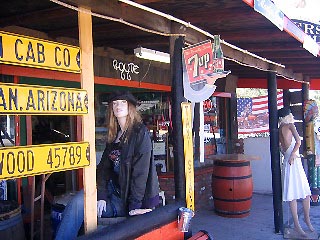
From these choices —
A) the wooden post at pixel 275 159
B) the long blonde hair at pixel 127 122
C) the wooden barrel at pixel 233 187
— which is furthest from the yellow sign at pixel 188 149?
the wooden barrel at pixel 233 187

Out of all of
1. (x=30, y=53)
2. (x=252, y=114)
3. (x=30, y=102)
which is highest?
(x=30, y=53)

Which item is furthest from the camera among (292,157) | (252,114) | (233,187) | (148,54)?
(252,114)

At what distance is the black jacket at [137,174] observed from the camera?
124 inches

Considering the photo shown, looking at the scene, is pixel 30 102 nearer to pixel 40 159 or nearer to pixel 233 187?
pixel 40 159

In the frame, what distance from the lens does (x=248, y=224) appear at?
6402mm

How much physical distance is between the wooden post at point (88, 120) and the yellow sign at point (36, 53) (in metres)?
0.06

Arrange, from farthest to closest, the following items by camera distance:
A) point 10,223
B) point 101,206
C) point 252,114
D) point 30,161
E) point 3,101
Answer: point 252,114 → point 10,223 → point 101,206 → point 30,161 → point 3,101

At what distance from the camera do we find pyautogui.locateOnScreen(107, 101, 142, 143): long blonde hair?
133 inches

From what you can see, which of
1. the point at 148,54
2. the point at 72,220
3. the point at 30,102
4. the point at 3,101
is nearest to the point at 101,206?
the point at 72,220

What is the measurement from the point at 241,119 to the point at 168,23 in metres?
9.62

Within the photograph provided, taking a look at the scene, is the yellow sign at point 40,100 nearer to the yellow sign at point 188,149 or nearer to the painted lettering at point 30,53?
the painted lettering at point 30,53

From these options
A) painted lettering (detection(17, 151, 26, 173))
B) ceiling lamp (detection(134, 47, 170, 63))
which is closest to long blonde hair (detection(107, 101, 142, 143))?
painted lettering (detection(17, 151, 26, 173))

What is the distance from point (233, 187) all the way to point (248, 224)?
629 mm

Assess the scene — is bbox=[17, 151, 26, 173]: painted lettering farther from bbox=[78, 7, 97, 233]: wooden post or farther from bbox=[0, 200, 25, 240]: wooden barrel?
bbox=[0, 200, 25, 240]: wooden barrel
